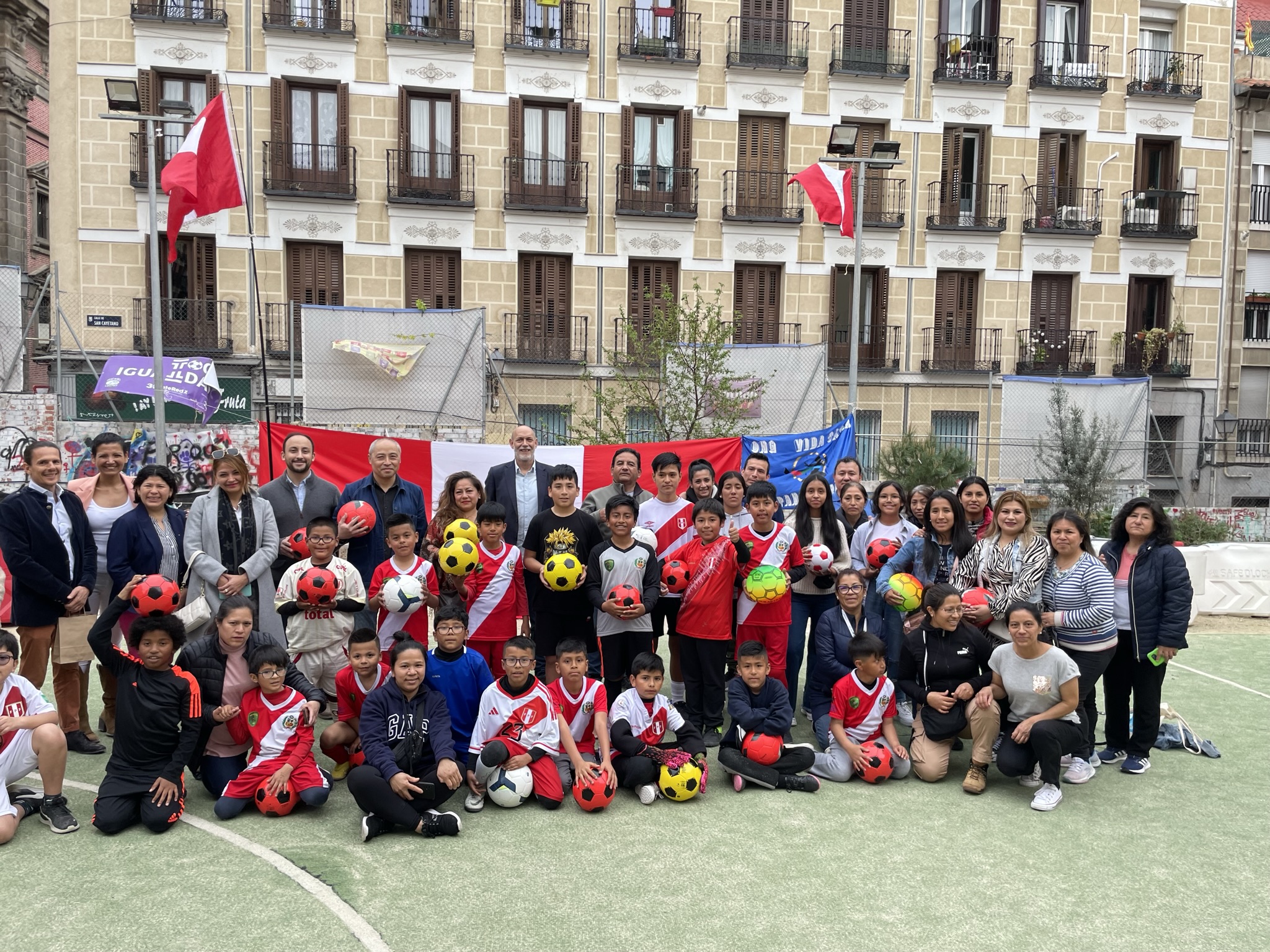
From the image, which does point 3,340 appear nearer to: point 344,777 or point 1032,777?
point 344,777

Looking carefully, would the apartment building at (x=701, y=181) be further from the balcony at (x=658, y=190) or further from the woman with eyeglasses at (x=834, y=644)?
the woman with eyeglasses at (x=834, y=644)

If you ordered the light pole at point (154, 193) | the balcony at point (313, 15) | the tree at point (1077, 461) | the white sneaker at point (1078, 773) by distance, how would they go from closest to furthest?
1. the white sneaker at point (1078, 773)
2. the light pole at point (154, 193)
3. the tree at point (1077, 461)
4. the balcony at point (313, 15)

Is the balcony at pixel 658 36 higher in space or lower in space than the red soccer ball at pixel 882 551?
higher

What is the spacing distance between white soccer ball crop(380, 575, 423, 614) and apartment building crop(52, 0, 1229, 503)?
472 inches

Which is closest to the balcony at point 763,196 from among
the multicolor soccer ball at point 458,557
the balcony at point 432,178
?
the balcony at point 432,178

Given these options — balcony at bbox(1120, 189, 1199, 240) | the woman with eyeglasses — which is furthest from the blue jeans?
Result: balcony at bbox(1120, 189, 1199, 240)

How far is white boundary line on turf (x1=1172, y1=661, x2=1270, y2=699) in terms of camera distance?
27.8ft

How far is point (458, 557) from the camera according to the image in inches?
238

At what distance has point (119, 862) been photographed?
183 inches

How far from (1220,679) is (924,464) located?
8343 millimetres

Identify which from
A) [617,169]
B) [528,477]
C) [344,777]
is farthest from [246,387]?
[344,777]

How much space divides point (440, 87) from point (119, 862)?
59.4 feet

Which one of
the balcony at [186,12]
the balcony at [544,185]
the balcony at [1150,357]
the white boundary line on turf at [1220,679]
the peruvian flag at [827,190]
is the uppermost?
the balcony at [186,12]

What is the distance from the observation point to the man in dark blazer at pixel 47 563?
19.5 ft
